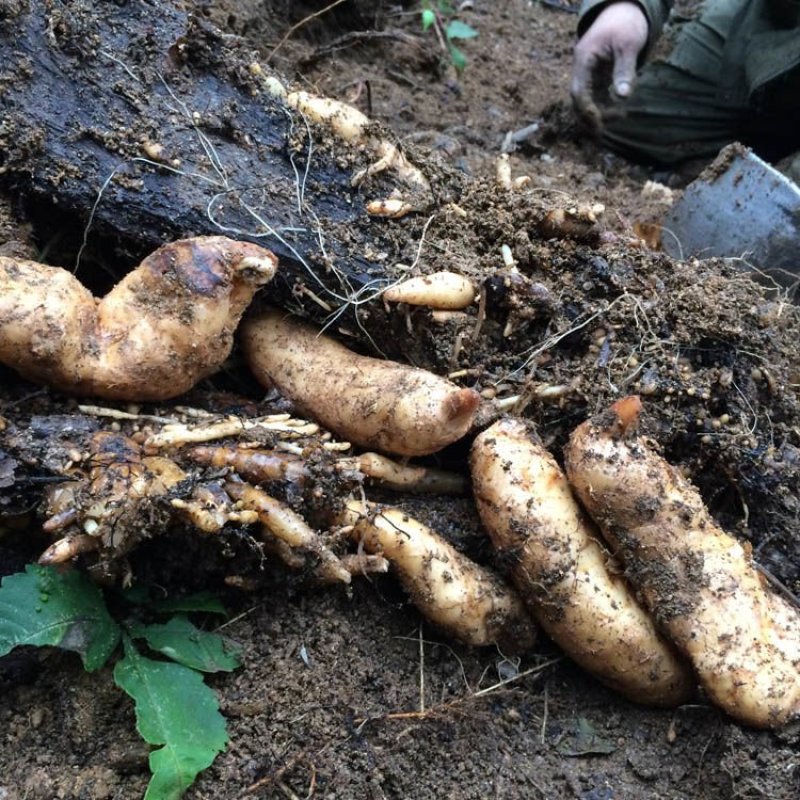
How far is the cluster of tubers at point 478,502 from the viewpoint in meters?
1.76

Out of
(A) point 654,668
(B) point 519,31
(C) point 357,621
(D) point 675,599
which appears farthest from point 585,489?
(B) point 519,31

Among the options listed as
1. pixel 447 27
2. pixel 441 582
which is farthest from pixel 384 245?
pixel 447 27

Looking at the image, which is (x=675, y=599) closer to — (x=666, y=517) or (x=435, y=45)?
(x=666, y=517)

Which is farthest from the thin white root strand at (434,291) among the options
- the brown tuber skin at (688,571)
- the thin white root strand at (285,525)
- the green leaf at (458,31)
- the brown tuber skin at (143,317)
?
the green leaf at (458,31)

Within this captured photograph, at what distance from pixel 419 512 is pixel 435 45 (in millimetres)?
2918

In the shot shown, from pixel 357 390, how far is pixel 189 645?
699 millimetres

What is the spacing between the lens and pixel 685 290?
7.06 feet

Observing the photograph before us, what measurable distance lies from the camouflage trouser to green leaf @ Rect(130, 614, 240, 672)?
3098mm

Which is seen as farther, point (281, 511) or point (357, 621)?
point (357, 621)

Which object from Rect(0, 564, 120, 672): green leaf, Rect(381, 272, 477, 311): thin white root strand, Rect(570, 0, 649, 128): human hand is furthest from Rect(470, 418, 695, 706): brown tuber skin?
Rect(570, 0, 649, 128): human hand

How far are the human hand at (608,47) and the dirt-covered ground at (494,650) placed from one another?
4.31 ft

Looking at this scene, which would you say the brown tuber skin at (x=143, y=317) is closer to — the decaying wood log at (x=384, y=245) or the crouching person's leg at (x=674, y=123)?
the decaying wood log at (x=384, y=245)

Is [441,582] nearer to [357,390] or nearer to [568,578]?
[568,578]

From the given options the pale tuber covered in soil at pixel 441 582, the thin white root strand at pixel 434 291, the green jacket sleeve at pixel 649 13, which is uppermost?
the green jacket sleeve at pixel 649 13
